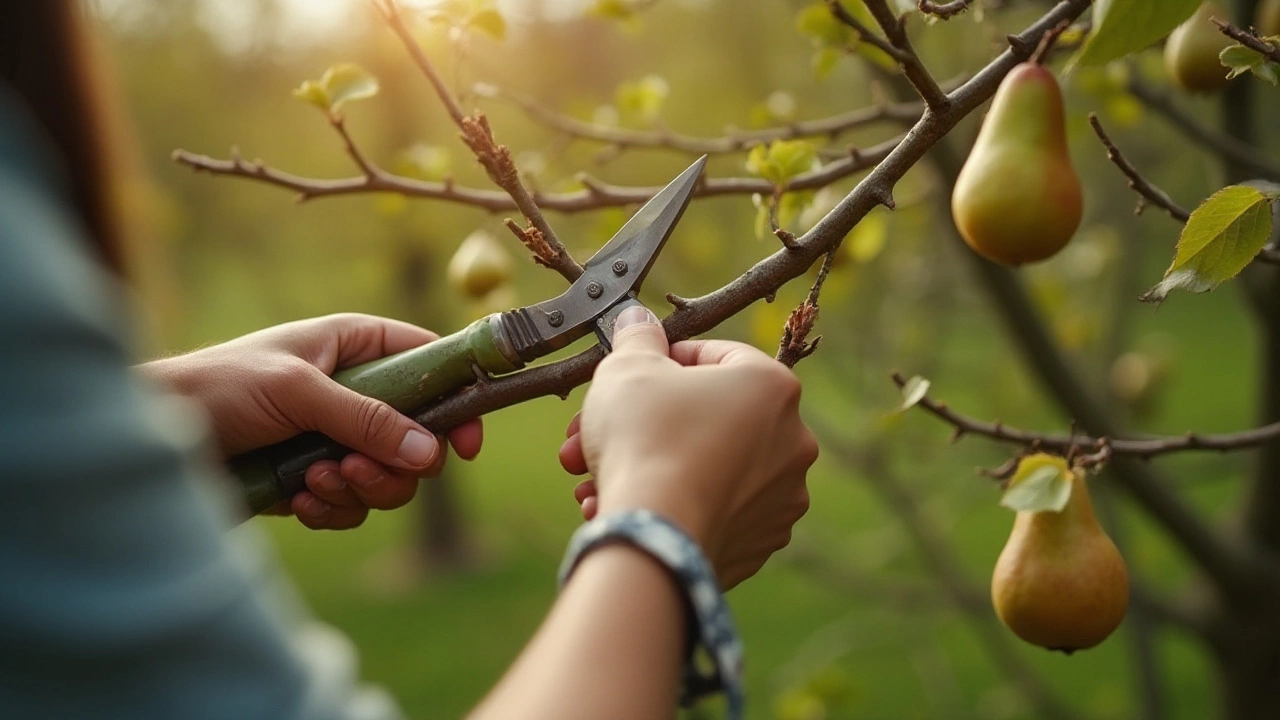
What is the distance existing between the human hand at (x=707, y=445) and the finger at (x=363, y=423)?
10.0 inches

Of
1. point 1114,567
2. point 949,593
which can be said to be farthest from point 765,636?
point 1114,567

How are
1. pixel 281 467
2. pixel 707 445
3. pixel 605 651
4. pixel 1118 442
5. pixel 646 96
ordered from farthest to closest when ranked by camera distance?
pixel 646 96, pixel 1118 442, pixel 281 467, pixel 707 445, pixel 605 651

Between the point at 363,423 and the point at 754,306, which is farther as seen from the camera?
the point at 754,306

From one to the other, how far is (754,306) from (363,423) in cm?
207

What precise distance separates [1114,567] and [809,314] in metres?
0.50

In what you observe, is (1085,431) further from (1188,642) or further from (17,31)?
(1188,642)

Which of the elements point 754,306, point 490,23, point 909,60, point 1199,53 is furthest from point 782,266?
point 754,306

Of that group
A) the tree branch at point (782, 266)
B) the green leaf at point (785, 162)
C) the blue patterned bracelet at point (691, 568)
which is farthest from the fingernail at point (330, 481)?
the green leaf at point (785, 162)

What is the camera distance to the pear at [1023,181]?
1.18 m

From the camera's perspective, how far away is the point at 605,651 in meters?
0.69

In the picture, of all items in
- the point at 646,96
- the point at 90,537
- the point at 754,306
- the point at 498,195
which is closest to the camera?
the point at 90,537

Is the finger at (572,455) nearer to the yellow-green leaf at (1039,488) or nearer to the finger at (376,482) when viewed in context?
the finger at (376,482)

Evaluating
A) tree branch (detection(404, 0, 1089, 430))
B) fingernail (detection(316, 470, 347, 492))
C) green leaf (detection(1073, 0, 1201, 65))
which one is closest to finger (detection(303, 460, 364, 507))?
fingernail (detection(316, 470, 347, 492))

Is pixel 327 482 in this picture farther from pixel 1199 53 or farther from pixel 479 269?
pixel 1199 53
